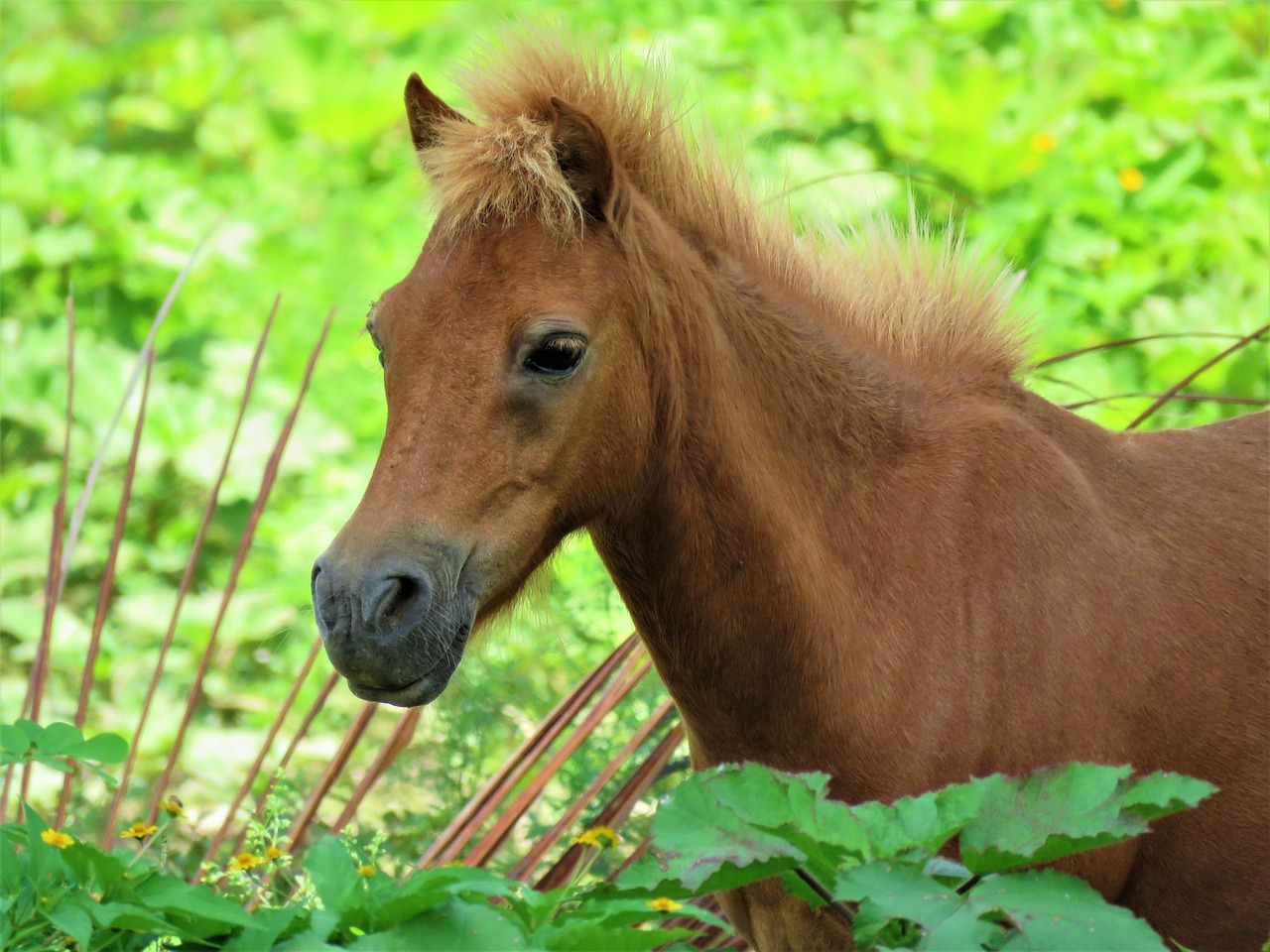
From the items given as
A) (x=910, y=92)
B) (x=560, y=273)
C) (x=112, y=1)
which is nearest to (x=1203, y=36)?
(x=910, y=92)

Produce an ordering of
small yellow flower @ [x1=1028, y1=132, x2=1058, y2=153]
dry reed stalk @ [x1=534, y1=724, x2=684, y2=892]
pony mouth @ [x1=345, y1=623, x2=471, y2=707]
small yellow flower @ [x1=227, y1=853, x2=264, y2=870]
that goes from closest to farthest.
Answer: small yellow flower @ [x1=227, y1=853, x2=264, y2=870] → pony mouth @ [x1=345, y1=623, x2=471, y2=707] → dry reed stalk @ [x1=534, y1=724, x2=684, y2=892] → small yellow flower @ [x1=1028, y1=132, x2=1058, y2=153]

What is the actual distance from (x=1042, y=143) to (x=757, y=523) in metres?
4.04

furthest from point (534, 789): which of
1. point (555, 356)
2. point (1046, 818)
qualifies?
point (1046, 818)

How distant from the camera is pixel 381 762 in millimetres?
2455

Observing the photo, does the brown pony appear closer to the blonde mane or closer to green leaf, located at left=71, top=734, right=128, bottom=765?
the blonde mane

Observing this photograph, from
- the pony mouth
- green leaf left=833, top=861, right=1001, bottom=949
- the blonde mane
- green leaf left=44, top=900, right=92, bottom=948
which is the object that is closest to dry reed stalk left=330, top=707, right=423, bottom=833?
the pony mouth

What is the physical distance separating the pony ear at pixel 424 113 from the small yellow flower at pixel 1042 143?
12.5ft

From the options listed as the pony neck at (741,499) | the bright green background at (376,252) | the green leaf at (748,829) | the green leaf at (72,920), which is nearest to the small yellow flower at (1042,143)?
the bright green background at (376,252)

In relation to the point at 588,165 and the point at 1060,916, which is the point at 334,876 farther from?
the point at 588,165

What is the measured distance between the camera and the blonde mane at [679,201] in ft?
5.98

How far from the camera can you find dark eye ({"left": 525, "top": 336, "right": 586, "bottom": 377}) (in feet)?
5.68

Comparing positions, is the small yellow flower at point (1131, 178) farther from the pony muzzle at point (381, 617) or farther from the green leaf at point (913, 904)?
the green leaf at point (913, 904)

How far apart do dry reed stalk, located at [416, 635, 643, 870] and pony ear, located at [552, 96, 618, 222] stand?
2.84ft

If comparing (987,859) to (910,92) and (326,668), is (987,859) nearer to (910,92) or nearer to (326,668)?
(326,668)
